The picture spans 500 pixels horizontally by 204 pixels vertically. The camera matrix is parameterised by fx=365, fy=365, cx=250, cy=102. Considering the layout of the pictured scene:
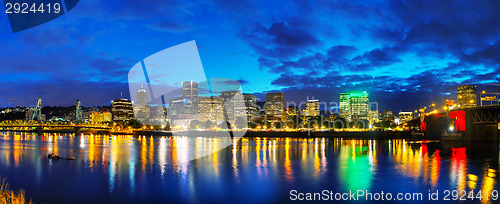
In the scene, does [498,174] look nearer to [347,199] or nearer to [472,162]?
[472,162]

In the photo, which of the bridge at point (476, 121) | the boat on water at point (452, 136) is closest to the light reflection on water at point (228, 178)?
the bridge at point (476, 121)

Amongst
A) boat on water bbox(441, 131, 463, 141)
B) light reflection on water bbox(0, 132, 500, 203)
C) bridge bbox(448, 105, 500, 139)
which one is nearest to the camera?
light reflection on water bbox(0, 132, 500, 203)

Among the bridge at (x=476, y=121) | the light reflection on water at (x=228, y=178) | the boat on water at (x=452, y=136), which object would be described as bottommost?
the light reflection on water at (x=228, y=178)

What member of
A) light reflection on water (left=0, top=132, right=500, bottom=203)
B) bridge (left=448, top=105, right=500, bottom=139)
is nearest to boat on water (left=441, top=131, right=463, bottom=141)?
bridge (left=448, top=105, right=500, bottom=139)

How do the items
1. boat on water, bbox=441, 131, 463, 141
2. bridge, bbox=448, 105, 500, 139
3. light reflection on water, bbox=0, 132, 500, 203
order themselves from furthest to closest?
boat on water, bbox=441, 131, 463, 141
bridge, bbox=448, 105, 500, 139
light reflection on water, bbox=0, 132, 500, 203

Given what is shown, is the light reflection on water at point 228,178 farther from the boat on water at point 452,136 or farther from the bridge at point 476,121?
the boat on water at point 452,136

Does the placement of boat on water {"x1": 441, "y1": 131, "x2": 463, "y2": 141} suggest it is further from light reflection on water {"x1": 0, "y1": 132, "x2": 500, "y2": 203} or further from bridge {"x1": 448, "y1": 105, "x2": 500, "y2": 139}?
light reflection on water {"x1": 0, "y1": 132, "x2": 500, "y2": 203}

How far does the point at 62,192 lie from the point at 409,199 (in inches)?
912

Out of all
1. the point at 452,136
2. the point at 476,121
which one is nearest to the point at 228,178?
the point at 452,136

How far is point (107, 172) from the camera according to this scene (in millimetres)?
34719

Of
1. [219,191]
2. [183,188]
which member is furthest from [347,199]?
[183,188]

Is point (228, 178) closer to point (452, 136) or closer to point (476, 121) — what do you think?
point (452, 136)

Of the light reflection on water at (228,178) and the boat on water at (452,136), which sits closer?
the light reflection on water at (228,178)

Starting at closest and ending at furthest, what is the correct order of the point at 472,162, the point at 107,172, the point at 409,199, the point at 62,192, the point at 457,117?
the point at 409,199
the point at 62,192
the point at 107,172
the point at 472,162
the point at 457,117
